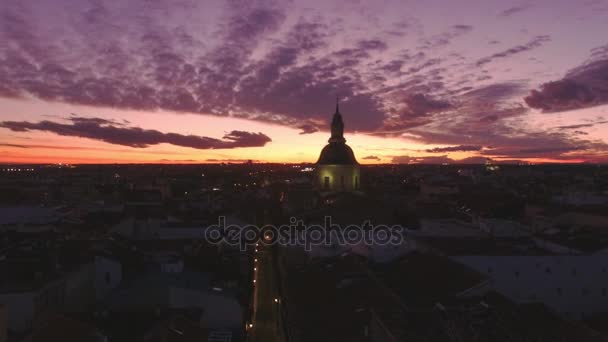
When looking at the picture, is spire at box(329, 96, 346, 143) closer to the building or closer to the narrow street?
the building

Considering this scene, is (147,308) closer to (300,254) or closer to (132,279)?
(132,279)

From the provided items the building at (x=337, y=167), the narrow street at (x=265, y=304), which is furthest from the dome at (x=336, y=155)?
the narrow street at (x=265, y=304)

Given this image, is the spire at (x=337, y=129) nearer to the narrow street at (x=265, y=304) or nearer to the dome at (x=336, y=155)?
the dome at (x=336, y=155)

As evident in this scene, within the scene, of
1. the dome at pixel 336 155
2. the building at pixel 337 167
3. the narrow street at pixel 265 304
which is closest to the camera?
the narrow street at pixel 265 304

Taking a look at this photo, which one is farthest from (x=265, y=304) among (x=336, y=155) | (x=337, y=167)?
(x=336, y=155)

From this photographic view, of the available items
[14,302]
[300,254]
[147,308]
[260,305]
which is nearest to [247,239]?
[300,254]

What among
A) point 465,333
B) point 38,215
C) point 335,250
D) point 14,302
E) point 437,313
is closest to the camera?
point 465,333

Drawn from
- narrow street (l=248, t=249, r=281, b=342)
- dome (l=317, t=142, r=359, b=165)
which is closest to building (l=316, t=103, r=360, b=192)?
dome (l=317, t=142, r=359, b=165)
